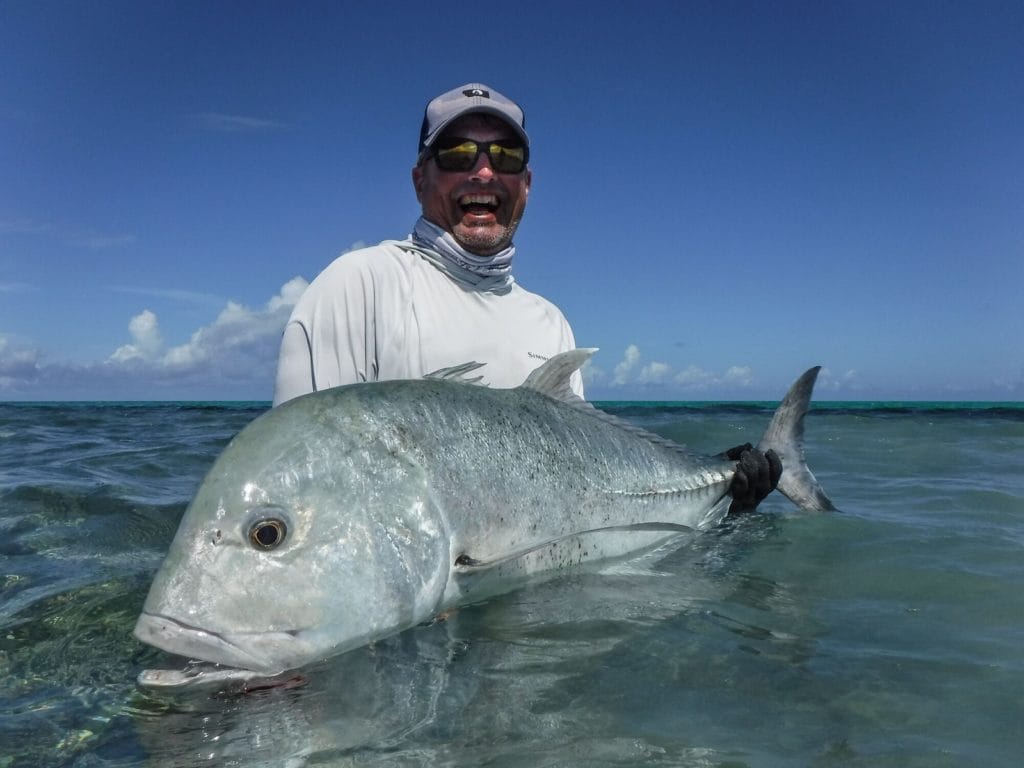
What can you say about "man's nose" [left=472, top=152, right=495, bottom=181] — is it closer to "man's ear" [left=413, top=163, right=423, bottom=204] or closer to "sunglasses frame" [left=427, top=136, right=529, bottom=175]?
"sunglasses frame" [left=427, top=136, right=529, bottom=175]

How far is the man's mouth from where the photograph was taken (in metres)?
4.32

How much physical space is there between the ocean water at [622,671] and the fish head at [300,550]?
0.24m

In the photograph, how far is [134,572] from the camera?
409 cm

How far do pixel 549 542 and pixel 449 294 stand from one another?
1.67 metres

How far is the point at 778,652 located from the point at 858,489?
4.81 m

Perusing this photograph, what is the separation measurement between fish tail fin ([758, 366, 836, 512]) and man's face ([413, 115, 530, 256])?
2068mm

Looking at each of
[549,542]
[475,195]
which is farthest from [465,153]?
[549,542]

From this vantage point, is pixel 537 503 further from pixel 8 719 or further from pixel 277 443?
pixel 8 719

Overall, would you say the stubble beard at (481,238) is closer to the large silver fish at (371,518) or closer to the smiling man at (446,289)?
the smiling man at (446,289)

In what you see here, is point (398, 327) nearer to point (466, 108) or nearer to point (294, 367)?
point (294, 367)

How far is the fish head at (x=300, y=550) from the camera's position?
219 cm

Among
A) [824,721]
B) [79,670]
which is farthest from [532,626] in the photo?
[79,670]

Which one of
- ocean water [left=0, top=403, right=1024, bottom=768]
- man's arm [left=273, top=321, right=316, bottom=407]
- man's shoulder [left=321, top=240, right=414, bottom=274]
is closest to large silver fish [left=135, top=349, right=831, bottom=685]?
ocean water [left=0, top=403, right=1024, bottom=768]

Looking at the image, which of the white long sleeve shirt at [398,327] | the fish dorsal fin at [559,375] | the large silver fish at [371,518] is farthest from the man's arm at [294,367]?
the fish dorsal fin at [559,375]
